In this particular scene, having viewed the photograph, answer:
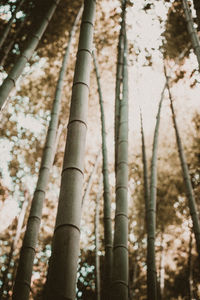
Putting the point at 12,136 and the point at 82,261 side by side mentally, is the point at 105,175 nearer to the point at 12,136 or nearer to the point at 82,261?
the point at 12,136

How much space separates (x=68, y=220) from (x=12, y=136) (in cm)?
485

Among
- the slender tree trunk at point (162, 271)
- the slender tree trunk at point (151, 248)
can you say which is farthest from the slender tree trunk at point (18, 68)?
the slender tree trunk at point (162, 271)

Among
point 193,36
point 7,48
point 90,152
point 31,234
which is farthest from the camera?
point 90,152

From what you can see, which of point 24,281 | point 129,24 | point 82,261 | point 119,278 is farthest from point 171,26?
point 82,261

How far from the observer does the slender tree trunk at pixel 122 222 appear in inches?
69.3

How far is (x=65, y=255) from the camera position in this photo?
1114mm

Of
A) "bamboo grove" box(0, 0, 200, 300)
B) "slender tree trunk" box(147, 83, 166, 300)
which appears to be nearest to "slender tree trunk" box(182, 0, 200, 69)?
"bamboo grove" box(0, 0, 200, 300)

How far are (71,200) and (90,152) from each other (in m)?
5.25

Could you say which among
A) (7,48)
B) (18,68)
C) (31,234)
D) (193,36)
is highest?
(7,48)

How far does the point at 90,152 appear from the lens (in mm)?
6500

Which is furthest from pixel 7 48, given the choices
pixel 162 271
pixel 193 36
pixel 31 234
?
pixel 162 271

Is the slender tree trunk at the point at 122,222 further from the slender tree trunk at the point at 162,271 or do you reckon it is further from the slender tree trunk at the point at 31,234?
the slender tree trunk at the point at 162,271

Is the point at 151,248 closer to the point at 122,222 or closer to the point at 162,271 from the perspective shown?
the point at 122,222

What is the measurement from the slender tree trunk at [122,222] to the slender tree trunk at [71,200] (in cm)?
77
